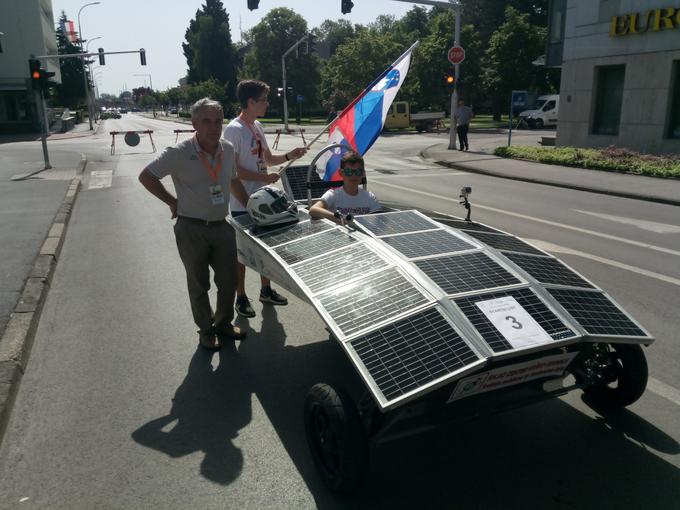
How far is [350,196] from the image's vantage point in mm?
4656

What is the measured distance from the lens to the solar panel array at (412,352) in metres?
2.71

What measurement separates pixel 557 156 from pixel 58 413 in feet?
59.2

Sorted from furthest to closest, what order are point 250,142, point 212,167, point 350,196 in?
point 250,142 → point 350,196 → point 212,167

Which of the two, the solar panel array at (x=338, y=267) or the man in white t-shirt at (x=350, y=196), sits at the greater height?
the man in white t-shirt at (x=350, y=196)

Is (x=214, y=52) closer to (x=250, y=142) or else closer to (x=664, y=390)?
(x=250, y=142)

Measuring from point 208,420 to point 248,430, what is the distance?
311mm

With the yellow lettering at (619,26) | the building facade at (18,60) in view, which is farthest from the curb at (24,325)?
the building facade at (18,60)

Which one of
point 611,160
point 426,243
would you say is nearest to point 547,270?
point 426,243

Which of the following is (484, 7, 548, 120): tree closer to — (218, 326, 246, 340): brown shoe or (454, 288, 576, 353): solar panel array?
(218, 326, 246, 340): brown shoe

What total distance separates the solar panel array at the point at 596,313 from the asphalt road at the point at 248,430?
0.75 meters

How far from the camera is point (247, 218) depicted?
4.96m

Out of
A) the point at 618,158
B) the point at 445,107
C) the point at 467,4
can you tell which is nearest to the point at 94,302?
the point at 618,158

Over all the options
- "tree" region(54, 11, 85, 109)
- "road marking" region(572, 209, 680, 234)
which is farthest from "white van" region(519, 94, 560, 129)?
"tree" region(54, 11, 85, 109)

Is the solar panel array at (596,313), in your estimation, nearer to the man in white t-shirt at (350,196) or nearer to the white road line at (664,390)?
the white road line at (664,390)
